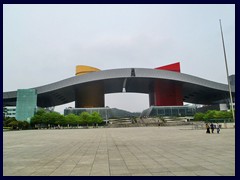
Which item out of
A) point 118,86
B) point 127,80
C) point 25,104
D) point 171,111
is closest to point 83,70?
point 118,86

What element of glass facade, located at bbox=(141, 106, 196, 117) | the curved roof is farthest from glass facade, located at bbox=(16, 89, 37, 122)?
glass facade, located at bbox=(141, 106, 196, 117)

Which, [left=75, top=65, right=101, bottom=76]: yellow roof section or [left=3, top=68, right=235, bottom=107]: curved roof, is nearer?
[left=3, top=68, right=235, bottom=107]: curved roof

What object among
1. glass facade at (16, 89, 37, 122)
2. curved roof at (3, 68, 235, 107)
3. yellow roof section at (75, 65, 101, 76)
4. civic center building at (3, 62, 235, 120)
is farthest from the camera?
yellow roof section at (75, 65, 101, 76)

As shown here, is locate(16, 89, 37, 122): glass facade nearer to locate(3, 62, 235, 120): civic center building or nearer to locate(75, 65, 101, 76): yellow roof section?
locate(3, 62, 235, 120): civic center building

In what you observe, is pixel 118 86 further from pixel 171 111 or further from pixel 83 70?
pixel 171 111

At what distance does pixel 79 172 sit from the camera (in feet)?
20.3

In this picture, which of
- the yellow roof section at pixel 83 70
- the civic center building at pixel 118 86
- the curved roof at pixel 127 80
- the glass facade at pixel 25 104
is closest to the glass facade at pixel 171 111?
the civic center building at pixel 118 86

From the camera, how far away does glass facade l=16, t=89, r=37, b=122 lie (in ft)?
222

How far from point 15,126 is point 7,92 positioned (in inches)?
1293

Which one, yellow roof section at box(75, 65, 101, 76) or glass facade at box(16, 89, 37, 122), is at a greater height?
yellow roof section at box(75, 65, 101, 76)

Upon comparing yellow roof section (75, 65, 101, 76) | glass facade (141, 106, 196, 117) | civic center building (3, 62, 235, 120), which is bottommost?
glass facade (141, 106, 196, 117)

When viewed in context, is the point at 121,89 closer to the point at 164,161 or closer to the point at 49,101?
the point at 49,101

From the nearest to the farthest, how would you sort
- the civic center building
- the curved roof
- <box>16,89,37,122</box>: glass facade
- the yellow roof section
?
<box>16,89,37,122</box>: glass facade
the civic center building
the curved roof
the yellow roof section

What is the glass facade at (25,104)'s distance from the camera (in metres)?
67.6
